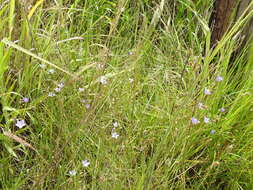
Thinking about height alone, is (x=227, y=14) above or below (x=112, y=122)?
above

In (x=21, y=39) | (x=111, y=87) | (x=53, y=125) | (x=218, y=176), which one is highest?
(x=21, y=39)

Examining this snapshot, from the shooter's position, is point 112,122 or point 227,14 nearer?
point 112,122

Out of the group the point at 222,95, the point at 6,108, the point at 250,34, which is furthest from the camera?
the point at 250,34

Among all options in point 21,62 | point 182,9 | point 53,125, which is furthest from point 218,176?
point 182,9

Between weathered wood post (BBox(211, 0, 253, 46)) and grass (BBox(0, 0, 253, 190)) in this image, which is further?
weathered wood post (BBox(211, 0, 253, 46))

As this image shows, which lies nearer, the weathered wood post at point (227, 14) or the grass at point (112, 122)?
the grass at point (112, 122)

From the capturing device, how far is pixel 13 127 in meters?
1.56

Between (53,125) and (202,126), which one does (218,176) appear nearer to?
(202,126)

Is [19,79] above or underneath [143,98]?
above

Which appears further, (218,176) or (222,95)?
(222,95)

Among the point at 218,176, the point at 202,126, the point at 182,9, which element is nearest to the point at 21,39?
the point at 202,126

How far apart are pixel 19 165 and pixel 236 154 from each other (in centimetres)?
82

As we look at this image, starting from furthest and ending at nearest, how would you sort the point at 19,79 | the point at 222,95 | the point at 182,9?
the point at 182,9 → the point at 222,95 → the point at 19,79

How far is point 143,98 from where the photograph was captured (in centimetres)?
187
